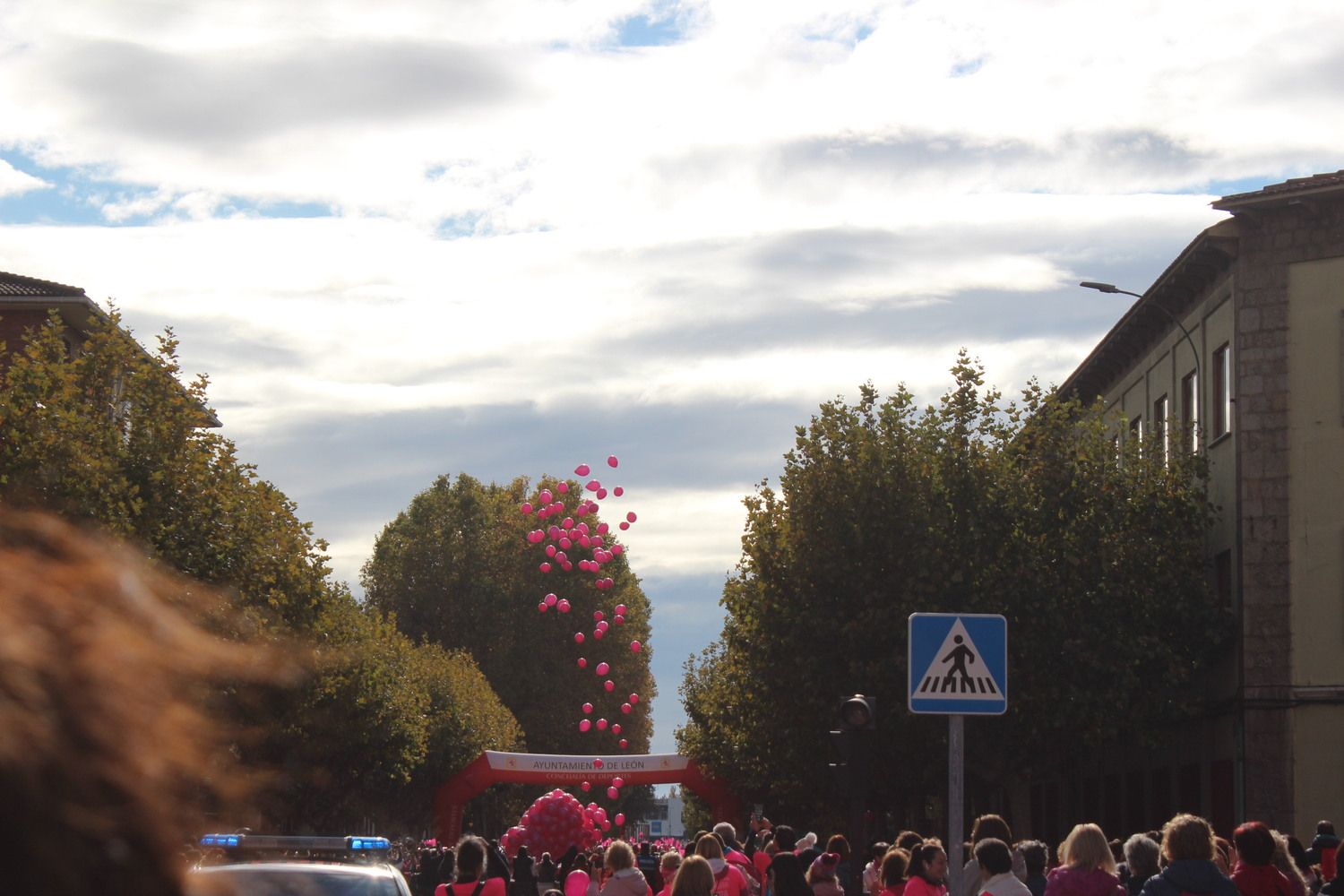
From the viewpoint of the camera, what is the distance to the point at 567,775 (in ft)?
171

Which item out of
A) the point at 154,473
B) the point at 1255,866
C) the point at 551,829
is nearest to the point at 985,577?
the point at 154,473

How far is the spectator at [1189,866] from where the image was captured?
10070 mm

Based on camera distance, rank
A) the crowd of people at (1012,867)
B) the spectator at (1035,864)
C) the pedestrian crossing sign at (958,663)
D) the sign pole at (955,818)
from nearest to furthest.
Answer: the crowd of people at (1012,867), the sign pole at (955,818), the pedestrian crossing sign at (958,663), the spectator at (1035,864)

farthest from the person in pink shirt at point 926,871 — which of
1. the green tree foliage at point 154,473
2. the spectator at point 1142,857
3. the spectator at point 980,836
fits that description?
the green tree foliage at point 154,473

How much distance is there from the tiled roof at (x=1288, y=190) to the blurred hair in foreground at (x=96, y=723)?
31.5 metres

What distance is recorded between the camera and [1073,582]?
3297 centimetres

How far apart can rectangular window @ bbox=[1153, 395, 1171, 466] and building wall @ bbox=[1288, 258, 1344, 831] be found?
4.34m

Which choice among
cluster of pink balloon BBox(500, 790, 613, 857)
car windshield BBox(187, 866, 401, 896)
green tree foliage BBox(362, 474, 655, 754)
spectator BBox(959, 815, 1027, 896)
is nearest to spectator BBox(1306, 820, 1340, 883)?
spectator BBox(959, 815, 1027, 896)

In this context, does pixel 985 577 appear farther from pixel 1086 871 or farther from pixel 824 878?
pixel 1086 871

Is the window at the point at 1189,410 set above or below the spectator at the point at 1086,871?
above

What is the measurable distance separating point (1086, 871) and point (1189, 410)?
87.0ft

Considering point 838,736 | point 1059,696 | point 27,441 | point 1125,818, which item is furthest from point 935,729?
point 838,736

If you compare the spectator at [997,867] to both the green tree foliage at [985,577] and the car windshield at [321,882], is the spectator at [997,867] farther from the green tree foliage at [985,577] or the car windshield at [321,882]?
the green tree foliage at [985,577]

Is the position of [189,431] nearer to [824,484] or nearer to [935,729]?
[824,484]
